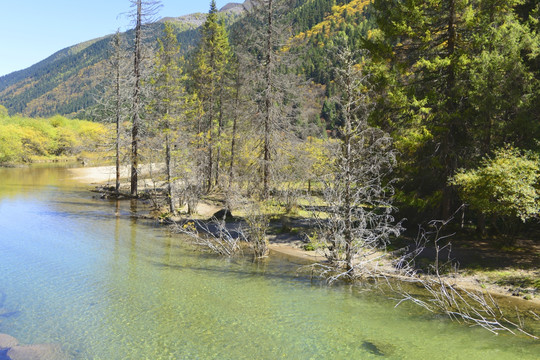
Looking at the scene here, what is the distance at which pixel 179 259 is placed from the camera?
17.1m

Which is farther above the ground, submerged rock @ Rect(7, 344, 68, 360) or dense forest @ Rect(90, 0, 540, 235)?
dense forest @ Rect(90, 0, 540, 235)

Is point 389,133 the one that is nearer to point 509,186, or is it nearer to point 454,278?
point 509,186

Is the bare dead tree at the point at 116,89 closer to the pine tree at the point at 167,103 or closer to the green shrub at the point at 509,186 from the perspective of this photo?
the pine tree at the point at 167,103

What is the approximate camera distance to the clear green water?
9.46 meters

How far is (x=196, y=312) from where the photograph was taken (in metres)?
11.5

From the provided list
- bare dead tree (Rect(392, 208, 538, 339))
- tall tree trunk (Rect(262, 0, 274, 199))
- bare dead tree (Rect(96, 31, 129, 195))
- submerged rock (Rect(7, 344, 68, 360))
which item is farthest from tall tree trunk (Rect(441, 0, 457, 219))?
bare dead tree (Rect(96, 31, 129, 195))

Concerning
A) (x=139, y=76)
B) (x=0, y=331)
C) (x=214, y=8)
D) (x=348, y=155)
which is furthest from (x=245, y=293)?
(x=214, y=8)

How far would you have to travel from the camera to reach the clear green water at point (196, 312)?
9461 millimetres

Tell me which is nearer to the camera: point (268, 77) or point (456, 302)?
point (456, 302)

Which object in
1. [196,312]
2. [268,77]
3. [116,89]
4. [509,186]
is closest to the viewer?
[196,312]

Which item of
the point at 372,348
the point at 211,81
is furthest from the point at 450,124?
the point at 211,81

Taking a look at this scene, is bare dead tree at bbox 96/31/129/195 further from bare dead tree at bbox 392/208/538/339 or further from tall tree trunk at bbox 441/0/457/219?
bare dead tree at bbox 392/208/538/339

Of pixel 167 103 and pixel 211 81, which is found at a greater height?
pixel 211 81

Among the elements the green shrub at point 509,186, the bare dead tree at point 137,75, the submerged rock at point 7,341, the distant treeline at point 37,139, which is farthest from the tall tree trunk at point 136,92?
the distant treeline at point 37,139
